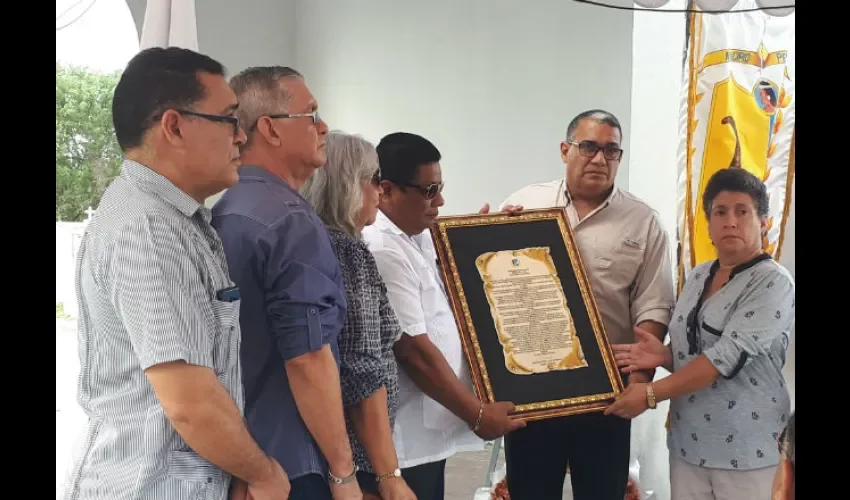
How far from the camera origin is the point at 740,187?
2834 millimetres

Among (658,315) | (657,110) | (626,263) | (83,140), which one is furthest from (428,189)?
(83,140)

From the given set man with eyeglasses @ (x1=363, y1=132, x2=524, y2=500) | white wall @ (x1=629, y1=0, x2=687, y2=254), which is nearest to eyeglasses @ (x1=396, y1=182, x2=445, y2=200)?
man with eyeglasses @ (x1=363, y1=132, x2=524, y2=500)

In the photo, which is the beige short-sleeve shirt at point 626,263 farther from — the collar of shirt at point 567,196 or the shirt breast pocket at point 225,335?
the shirt breast pocket at point 225,335

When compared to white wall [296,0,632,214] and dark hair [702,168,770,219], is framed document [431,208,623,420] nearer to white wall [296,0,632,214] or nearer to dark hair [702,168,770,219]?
dark hair [702,168,770,219]

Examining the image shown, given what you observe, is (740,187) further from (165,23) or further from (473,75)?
(473,75)

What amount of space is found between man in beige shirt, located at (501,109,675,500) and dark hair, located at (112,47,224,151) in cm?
169

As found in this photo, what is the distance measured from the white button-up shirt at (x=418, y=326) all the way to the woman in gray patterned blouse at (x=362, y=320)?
12.7 inches

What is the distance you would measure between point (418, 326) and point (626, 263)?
902 mm

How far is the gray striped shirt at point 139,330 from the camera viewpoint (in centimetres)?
155

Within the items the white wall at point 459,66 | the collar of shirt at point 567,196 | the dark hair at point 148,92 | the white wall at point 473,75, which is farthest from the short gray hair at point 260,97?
the white wall at point 473,75

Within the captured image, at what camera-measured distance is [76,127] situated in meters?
6.32
